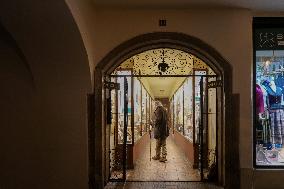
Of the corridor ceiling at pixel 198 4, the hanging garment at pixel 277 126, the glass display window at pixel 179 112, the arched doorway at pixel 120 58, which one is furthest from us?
the glass display window at pixel 179 112

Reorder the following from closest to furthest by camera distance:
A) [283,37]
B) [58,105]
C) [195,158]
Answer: [58,105], [283,37], [195,158]

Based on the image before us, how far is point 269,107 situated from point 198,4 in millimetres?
2533

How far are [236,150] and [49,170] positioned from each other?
3403 millimetres

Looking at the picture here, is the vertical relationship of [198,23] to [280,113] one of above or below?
above

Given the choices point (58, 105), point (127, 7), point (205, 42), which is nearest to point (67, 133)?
point (58, 105)

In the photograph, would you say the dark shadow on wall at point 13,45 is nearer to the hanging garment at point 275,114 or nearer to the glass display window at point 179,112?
the hanging garment at point 275,114

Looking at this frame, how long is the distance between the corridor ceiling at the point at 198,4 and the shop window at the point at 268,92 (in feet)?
1.83

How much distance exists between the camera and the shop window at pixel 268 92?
26.2ft

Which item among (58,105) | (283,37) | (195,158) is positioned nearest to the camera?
(58,105)

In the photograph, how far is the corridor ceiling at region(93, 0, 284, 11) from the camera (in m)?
7.15

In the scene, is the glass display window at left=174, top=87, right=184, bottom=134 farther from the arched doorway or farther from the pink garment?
the arched doorway

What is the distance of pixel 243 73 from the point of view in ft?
25.1

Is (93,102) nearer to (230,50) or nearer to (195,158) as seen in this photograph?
(230,50)

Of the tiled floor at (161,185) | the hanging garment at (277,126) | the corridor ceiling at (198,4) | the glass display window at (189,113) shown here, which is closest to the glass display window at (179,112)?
the glass display window at (189,113)
